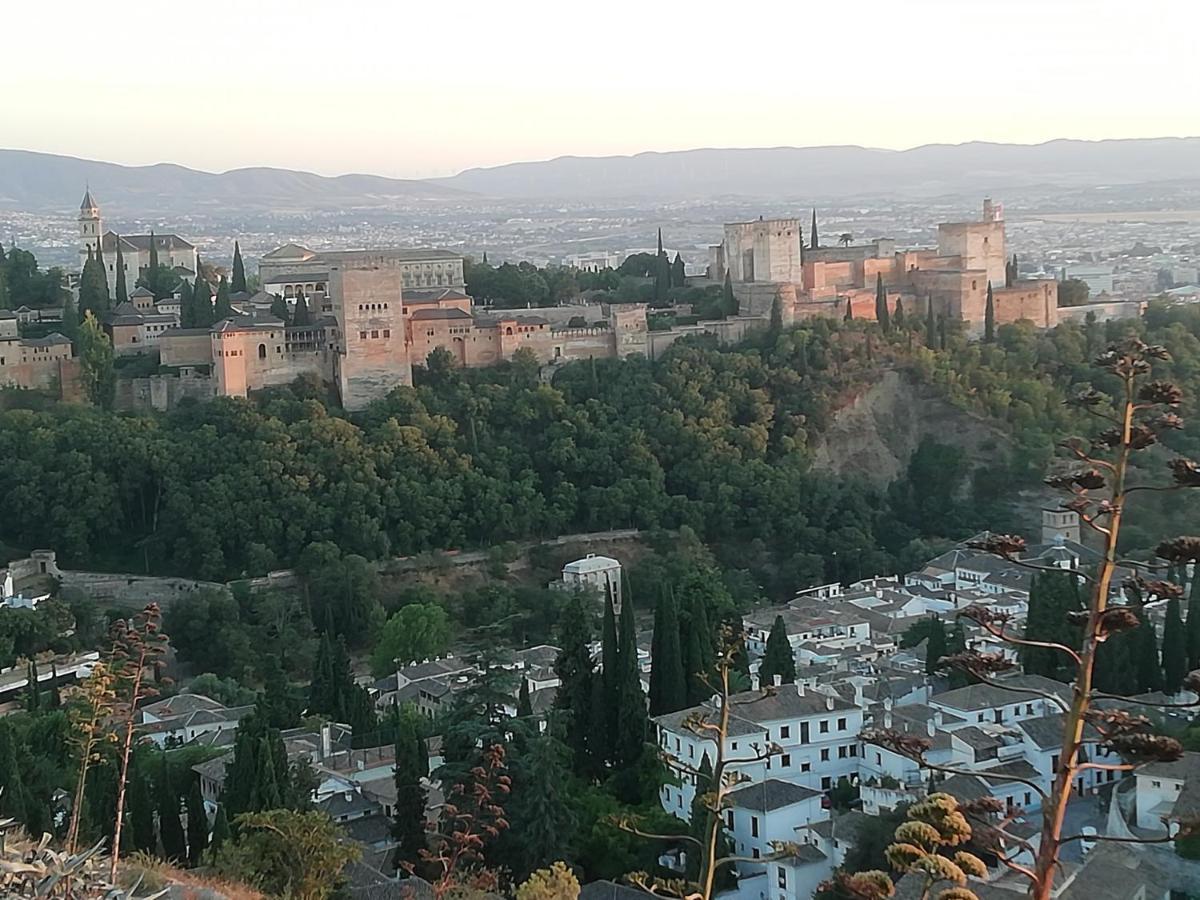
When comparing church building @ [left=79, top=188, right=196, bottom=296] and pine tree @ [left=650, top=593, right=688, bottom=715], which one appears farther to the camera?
church building @ [left=79, top=188, right=196, bottom=296]

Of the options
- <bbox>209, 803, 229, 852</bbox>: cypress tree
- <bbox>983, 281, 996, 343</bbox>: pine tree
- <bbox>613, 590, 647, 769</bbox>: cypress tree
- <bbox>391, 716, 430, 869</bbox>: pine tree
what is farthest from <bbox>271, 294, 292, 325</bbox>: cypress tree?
<bbox>209, 803, 229, 852</bbox>: cypress tree

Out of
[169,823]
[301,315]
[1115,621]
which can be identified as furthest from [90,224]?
[1115,621]

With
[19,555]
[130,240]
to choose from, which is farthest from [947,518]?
[130,240]

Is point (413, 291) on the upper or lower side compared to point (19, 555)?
upper

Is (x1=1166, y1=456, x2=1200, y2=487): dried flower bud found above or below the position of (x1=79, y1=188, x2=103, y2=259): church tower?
above

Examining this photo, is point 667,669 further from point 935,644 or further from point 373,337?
point 373,337

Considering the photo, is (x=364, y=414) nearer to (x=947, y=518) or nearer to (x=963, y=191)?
(x=947, y=518)

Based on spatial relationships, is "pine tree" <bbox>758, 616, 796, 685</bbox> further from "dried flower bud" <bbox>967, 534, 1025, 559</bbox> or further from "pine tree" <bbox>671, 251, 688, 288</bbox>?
"pine tree" <bbox>671, 251, 688, 288</bbox>
